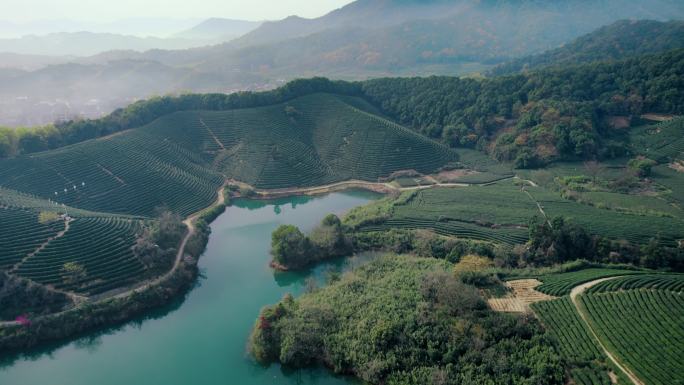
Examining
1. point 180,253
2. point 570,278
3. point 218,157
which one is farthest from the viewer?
point 218,157

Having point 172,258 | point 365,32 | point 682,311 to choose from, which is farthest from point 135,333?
point 365,32

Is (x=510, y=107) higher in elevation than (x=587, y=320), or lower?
higher

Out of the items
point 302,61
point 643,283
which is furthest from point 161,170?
point 302,61

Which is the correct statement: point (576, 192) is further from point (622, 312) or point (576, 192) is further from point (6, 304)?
point (6, 304)

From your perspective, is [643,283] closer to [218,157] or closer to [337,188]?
[337,188]

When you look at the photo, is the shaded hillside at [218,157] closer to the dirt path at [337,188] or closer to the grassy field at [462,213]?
the dirt path at [337,188]

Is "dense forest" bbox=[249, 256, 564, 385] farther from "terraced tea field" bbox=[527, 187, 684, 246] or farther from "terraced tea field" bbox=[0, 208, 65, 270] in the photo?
"terraced tea field" bbox=[0, 208, 65, 270]

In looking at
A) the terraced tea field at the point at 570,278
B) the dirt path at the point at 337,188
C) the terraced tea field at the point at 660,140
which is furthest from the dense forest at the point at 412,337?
the terraced tea field at the point at 660,140
